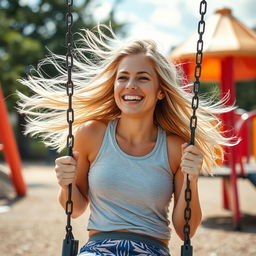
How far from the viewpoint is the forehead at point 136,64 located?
247 centimetres

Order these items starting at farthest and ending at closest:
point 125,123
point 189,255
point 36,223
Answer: point 36,223 → point 125,123 → point 189,255

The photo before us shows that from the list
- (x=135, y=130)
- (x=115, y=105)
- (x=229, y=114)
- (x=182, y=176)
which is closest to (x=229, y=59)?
(x=229, y=114)

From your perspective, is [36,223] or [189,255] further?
[36,223]

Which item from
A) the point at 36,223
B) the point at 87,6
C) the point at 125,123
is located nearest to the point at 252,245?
the point at 36,223

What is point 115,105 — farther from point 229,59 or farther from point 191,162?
point 229,59

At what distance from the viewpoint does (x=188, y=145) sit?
2.35 meters

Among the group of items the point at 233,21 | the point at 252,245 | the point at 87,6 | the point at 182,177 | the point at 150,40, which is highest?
the point at 87,6

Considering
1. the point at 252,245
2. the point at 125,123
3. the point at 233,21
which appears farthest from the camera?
the point at 233,21

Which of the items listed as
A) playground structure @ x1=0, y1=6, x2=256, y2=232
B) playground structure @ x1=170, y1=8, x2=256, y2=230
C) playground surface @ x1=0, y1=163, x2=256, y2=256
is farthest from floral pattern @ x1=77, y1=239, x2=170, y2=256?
playground structure @ x1=170, y1=8, x2=256, y2=230

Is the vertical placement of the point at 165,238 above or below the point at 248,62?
below

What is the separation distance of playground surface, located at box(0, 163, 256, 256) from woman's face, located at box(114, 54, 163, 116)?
7.25 ft

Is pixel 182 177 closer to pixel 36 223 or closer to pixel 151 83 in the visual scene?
pixel 151 83

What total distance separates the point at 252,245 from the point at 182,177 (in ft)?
9.09

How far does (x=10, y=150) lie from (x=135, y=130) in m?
5.65
